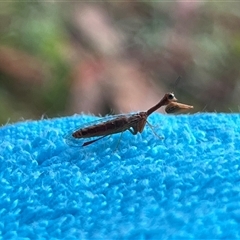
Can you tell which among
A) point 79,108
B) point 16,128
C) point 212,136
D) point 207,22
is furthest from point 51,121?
point 207,22

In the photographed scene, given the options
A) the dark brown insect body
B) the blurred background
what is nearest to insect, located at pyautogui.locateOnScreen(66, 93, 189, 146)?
the dark brown insect body

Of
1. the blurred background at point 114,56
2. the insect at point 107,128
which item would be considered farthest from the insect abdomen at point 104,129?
the blurred background at point 114,56

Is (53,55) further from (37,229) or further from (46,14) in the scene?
(37,229)

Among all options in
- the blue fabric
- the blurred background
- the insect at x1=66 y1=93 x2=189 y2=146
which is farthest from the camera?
the blurred background

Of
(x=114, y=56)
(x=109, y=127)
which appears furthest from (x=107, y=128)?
(x=114, y=56)

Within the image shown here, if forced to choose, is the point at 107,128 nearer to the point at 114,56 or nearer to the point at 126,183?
the point at 126,183

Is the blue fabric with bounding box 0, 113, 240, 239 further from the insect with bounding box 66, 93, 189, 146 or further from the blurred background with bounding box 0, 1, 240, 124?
the blurred background with bounding box 0, 1, 240, 124
